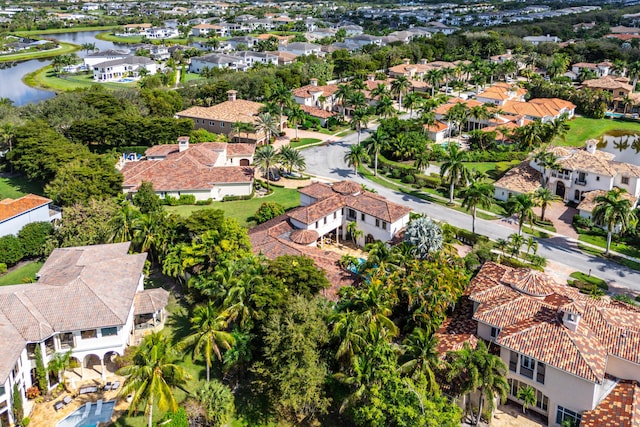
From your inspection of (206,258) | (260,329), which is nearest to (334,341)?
(260,329)

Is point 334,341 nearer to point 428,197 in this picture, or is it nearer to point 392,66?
point 428,197

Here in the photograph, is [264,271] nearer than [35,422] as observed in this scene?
No

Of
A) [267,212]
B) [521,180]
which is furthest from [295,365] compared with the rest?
[521,180]

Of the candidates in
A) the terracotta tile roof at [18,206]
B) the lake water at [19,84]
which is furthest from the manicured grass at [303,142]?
the lake water at [19,84]

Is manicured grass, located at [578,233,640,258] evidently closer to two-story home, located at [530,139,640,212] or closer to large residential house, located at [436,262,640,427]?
two-story home, located at [530,139,640,212]

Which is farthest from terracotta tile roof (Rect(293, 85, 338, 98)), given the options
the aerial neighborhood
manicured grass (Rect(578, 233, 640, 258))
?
manicured grass (Rect(578, 233, 640, 258))
